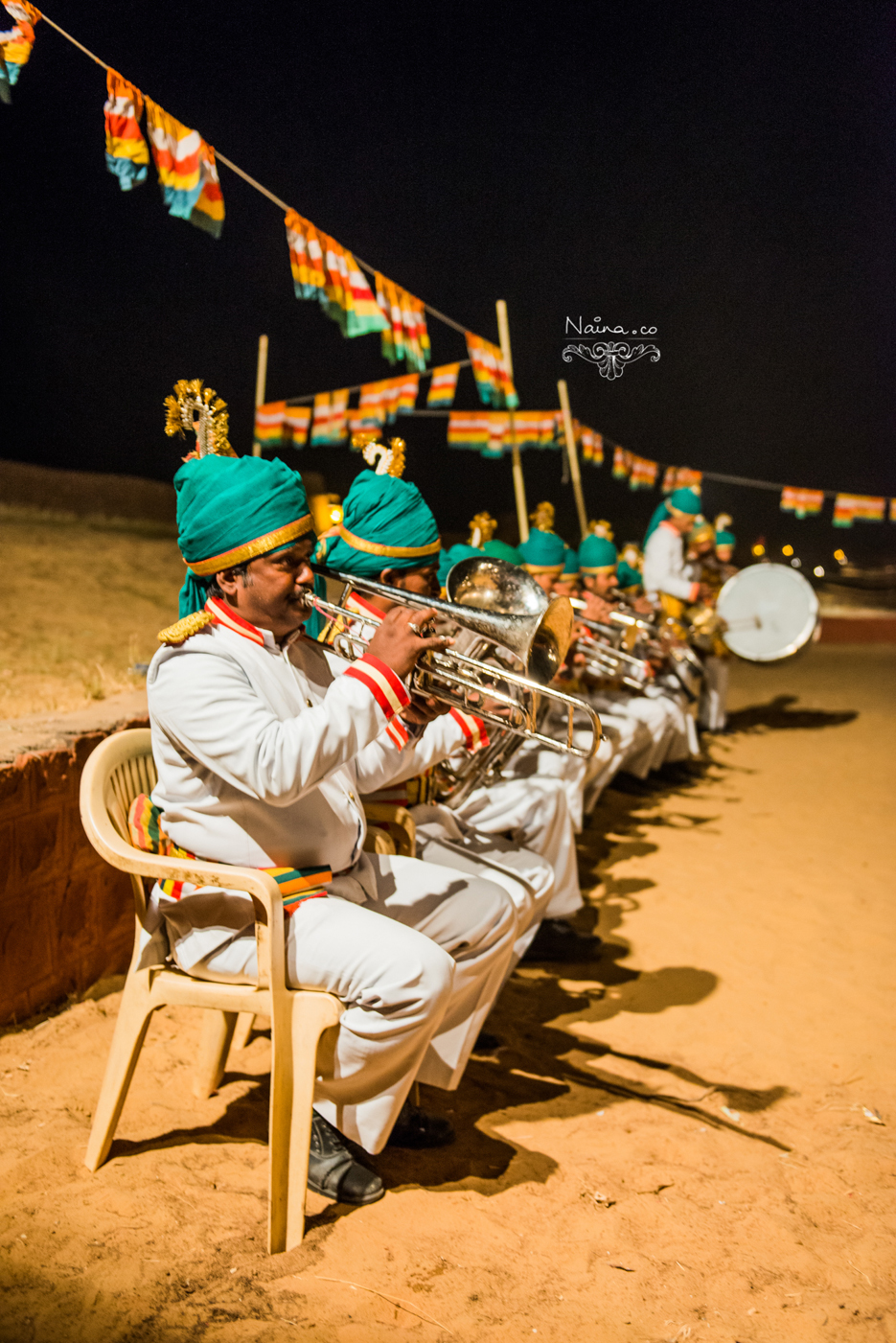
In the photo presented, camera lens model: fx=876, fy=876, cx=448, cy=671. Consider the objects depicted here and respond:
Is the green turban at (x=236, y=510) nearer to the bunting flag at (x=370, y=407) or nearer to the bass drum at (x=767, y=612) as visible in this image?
the bunting flag at (x=370, y=407)

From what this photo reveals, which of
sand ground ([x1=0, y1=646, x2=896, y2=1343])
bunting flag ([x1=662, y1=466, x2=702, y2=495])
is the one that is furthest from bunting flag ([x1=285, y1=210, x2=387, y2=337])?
bunting flag ([x1=662, y1=466, x2=702, y2=495])

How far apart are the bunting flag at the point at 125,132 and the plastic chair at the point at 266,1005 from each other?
2.90 m

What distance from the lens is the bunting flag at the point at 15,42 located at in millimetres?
3145

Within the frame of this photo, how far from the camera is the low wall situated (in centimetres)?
281

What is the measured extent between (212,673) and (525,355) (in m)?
6.99

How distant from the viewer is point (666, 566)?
26.3ft

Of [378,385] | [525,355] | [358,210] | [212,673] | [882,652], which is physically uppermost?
[358,210]

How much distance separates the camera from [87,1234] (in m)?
2.02

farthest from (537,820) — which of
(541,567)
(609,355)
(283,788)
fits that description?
(609,355)

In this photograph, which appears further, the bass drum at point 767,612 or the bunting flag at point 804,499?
the bunting flag at point 804,499

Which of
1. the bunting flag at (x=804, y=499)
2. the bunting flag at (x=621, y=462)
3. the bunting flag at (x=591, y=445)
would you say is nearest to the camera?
the bunting flag at (x=591, y=445)

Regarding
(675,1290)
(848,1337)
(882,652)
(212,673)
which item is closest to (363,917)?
(212,673)

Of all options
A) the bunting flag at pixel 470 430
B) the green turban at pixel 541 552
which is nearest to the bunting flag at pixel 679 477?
the bunting flag at pixel 470 430

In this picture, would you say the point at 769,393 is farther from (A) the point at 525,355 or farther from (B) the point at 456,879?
(B) the point at 456,879
